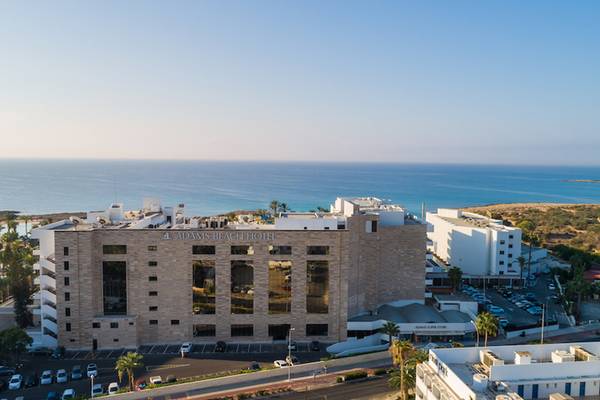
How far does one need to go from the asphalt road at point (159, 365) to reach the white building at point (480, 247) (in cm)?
4636

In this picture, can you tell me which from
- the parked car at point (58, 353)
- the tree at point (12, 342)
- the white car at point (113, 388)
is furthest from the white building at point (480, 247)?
the tree at point (12, 342)

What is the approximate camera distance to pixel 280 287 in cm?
6800

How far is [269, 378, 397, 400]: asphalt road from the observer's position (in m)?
51.1

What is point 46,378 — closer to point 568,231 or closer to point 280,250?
point 280,250

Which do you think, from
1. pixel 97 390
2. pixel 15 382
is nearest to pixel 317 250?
pixel 97 390

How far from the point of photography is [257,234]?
66.9 metres

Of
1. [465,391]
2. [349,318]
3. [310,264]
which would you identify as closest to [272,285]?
[310,264]

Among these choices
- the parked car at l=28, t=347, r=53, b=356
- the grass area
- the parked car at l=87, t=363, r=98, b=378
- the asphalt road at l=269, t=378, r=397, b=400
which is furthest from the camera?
the grass area

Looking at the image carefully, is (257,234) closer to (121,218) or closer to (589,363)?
(121,218)

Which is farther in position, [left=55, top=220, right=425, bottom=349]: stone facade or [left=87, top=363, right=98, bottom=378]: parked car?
[left=55, top=220, right=425, bottom=349]: stone facade

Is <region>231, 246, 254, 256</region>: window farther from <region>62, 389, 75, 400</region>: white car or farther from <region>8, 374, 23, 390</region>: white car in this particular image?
<region>8, 374, 23, 390</region>: white car

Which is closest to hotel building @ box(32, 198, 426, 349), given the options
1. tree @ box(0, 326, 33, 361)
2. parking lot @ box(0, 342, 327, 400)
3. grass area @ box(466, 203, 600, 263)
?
parking lot @ box(0, 342, 327, 400)

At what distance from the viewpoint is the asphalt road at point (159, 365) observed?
→ 5447 centimetres

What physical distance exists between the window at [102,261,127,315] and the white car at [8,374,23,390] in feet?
44.4
